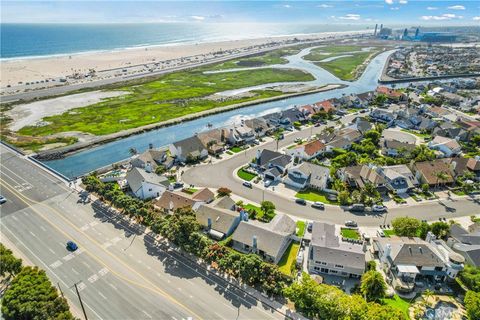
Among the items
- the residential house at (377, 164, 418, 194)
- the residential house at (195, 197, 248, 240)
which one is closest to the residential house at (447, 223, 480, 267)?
the residential house at (377, 164, 418, 194)

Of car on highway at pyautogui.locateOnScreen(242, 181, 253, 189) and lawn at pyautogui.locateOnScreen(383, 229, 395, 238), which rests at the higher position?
car on highway at pyautogui.locateOnScreen(242, 181, 253, 189)

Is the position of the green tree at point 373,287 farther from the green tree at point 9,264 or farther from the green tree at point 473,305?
the green tree at point 9,264

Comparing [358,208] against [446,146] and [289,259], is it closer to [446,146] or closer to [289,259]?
[289,259]

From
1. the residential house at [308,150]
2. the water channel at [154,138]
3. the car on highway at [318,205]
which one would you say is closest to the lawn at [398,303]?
the car on highway at [318,205]

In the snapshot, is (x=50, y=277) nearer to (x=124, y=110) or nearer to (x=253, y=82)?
(x=124, y=110)

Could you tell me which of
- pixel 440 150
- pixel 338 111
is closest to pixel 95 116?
pixel 338 111

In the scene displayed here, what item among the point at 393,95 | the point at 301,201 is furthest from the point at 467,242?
the point at 393,95

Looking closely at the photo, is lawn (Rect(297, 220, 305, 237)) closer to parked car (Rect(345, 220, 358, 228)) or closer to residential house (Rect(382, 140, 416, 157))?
parked car (Rect(345, 220, 358, 228))

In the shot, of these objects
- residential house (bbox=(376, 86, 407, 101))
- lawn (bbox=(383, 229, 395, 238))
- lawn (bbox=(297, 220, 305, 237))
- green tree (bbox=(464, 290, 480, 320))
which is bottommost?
lawn (bbox=(383, 229, 395, 238))
